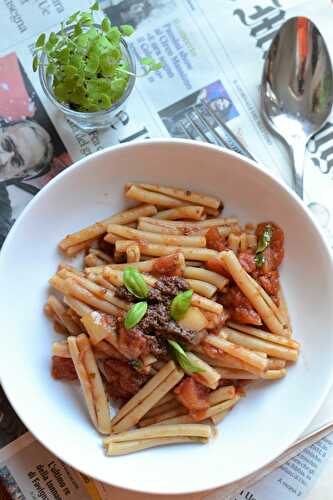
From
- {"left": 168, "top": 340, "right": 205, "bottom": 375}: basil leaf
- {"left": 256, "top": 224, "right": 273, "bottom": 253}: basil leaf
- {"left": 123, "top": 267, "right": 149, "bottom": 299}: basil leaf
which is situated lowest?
{"left": 168, "top": 340, "right": 205, "bottom": 375}: basil leaf

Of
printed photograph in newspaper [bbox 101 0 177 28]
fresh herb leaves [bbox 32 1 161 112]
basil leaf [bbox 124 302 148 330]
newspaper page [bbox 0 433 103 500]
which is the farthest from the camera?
printed photograph in newspaper [bbox 101 0 177 28]

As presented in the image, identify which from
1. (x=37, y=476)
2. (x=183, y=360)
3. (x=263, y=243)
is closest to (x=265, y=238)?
(x=263, y=243)

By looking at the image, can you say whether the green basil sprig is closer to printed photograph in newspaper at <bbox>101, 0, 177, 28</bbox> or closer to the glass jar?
the glass jar

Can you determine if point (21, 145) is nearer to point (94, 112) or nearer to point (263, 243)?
point (94, 112)

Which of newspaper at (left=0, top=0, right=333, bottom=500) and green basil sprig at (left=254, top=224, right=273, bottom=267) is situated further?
newspaper at (left=0, top=0, right=333, bottom=500)

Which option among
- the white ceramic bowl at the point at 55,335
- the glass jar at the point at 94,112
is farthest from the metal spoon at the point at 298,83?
the glass jar at the point at 94,112

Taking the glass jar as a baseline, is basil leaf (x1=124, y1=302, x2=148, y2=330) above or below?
below

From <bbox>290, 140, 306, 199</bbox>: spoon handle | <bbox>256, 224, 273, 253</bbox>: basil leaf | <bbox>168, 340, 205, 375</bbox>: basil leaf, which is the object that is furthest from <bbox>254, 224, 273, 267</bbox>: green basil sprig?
<bbox>168, 340, 205, 375</bbox>: basil leaf

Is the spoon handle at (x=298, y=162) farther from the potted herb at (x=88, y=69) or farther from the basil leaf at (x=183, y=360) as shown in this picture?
the basil leaf at (x=183, y=360)
